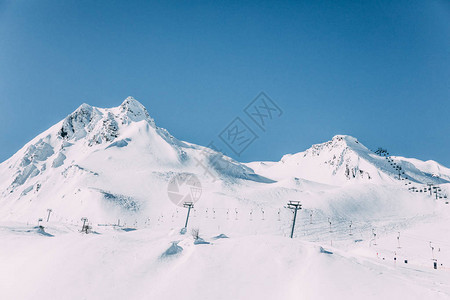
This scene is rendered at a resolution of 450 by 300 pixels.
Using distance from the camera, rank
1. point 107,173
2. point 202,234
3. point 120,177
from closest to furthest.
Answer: point 202,234 → point 120,177 → point 107,173

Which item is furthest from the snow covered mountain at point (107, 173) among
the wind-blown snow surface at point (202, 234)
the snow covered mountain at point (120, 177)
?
the wind-blown snow surface at point (202, 234)

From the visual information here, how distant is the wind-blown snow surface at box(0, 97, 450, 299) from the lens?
23.4m

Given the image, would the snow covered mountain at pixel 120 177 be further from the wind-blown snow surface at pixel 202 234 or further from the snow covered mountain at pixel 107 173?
Answer: the wind-blown snow surface at pixel 202 234

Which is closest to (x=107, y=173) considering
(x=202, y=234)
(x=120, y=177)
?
(x=120, y=177)

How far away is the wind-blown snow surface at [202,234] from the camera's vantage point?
→ 23.4 meters

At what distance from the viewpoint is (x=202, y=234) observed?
56156 millimetres

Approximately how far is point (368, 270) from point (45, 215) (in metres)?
111

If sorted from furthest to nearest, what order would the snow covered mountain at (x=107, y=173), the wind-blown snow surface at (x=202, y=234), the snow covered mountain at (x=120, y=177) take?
the snow covered mountain at (x=107, y=173)
the snow covered mountain at (x=120, y=177)
the wind-blown snow surface at (x=202, y=234)

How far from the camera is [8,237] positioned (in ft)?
112

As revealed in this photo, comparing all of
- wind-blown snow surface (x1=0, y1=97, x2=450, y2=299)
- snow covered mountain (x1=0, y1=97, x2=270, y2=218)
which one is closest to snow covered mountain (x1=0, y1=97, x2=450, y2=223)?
snow covered mountain (x1=0, y1=97, x2=270, y2=218)

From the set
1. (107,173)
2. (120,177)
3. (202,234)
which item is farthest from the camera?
(107,173)

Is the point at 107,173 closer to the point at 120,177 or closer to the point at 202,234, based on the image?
the point at 120,177

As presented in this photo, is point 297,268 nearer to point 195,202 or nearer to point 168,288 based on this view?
point 168,288

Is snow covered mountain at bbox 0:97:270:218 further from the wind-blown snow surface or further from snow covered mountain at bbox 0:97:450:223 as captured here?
the wind-blown snow surface
